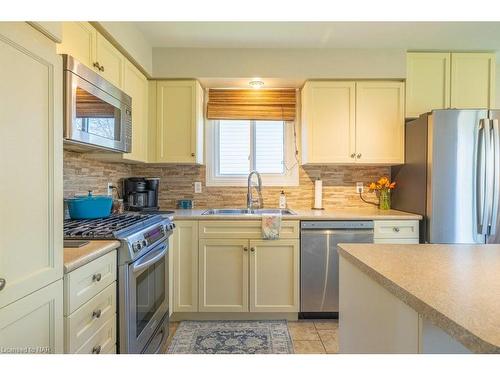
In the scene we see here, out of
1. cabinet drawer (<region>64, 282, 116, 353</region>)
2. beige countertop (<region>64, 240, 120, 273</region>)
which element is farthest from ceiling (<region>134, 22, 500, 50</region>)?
cabinet drawer (<region>64, 282, 116, 353</region>)

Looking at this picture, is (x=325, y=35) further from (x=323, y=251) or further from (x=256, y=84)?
(x=323, y=251)

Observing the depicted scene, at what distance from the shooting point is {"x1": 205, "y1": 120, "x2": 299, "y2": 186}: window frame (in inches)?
122

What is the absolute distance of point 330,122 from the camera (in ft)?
9.02

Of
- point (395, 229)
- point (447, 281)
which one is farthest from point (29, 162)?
point (395, 229)

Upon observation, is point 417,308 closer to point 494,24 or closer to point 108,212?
point 108,212

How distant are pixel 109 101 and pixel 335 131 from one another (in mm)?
1866

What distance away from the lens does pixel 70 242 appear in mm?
1356

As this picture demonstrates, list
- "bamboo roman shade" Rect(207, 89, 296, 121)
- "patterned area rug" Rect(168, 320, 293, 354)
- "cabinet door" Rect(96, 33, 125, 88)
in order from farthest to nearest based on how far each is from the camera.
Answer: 1. "bamboo roman shade" Rect(207, 89, 296, 121)
2. "patterned area rug" Rect(168, 320, 293, 354)
3. "cabinet door" Rect(96, 33, 125, 88)

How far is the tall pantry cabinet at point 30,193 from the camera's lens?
0.80 metres

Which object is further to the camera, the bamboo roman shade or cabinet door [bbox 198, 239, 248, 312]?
the bamboo roman shade

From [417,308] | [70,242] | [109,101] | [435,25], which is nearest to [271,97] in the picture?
[435,25]

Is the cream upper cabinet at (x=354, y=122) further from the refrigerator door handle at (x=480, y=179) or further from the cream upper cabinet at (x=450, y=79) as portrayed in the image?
the refrigerator door handle at (x=480, y=179)

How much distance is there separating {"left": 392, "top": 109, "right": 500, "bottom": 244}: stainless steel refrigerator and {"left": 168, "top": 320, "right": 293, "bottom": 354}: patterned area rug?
138 cm

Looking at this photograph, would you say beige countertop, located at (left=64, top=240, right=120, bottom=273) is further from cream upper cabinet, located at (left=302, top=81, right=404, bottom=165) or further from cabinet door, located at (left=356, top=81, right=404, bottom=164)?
cabinet door, located at (left=356, top=81, right=404, bottom=164)
